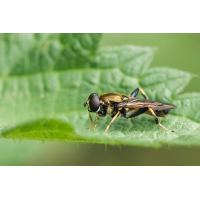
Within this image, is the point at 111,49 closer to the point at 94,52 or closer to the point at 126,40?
the point at 94,52

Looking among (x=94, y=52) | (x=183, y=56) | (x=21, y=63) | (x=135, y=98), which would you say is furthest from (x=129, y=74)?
(x=183, y=56)

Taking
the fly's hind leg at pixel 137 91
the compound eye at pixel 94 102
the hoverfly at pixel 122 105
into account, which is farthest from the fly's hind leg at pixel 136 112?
the compound eye at pixel 94 102

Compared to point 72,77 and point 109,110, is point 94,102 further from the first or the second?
point 72,77

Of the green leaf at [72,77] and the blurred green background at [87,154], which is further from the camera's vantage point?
the blurred green background at [87,154]

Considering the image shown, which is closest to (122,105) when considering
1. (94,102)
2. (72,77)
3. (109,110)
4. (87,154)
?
(109,110)

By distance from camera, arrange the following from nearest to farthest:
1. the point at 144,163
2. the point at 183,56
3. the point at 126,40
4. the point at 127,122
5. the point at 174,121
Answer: the point at 174,121 < the point at 127,122 < the point at 144,163 < the point at 183,56 < the point at 126,40

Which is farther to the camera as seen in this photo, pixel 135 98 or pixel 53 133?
pixel 135 98

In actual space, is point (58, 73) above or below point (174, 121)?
above

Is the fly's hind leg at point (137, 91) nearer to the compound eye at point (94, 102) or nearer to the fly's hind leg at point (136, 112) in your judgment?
the fly's hind leg at point (136, 112)
